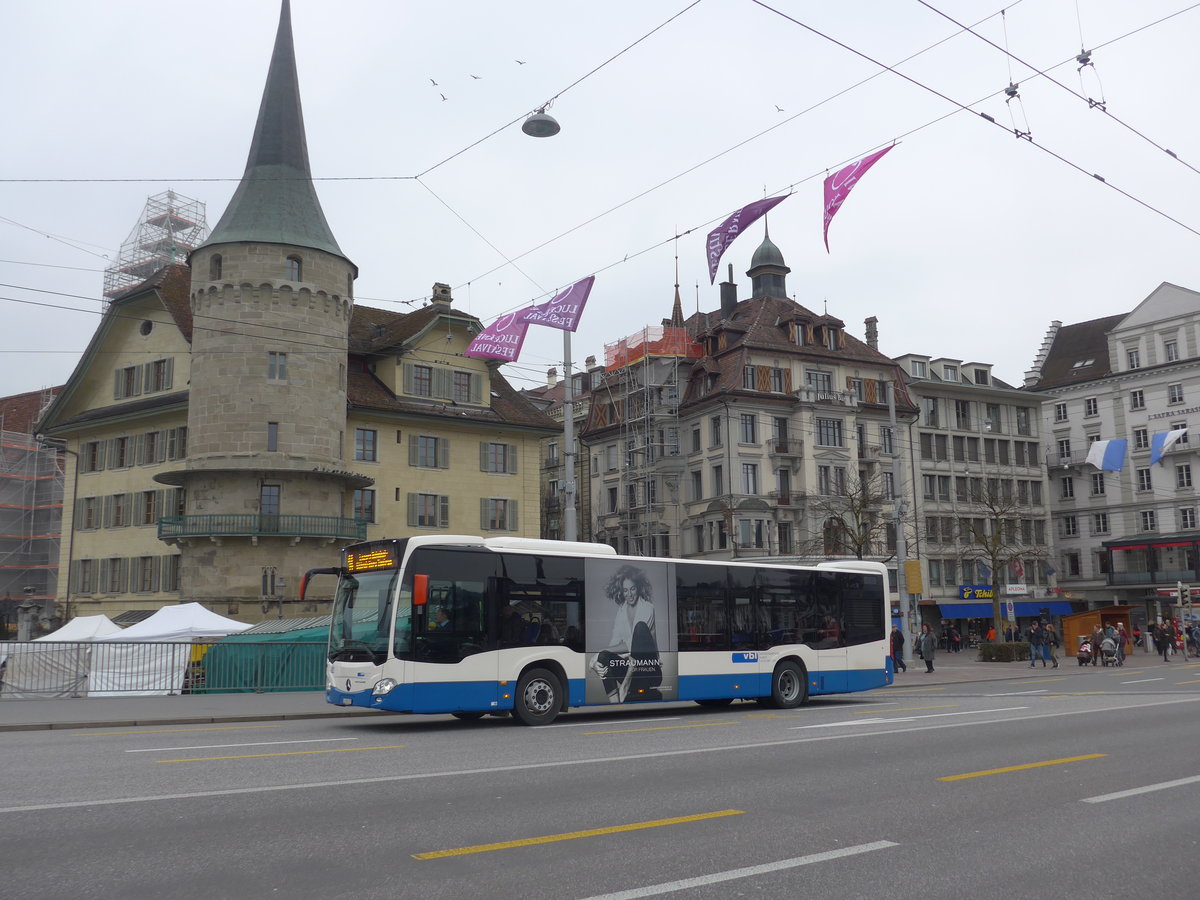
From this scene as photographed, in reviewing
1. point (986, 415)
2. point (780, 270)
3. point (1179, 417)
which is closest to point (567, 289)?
point (780, 270)

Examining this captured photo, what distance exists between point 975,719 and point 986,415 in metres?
58.8

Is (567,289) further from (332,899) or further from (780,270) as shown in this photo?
(780,270)

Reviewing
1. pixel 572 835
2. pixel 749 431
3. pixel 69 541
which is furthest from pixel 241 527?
pixel 572 835

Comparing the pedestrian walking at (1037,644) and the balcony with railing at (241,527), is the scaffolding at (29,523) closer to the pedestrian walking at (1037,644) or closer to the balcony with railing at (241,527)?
the balcony with railing at (241,527)

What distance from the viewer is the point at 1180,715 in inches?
713

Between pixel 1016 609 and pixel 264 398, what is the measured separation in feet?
161

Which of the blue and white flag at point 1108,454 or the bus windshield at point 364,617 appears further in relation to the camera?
the blue and white flag at point 1108,454

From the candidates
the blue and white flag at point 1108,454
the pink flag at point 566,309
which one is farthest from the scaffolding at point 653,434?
the pink flag at point 566,309

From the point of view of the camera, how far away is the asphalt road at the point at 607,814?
662cm

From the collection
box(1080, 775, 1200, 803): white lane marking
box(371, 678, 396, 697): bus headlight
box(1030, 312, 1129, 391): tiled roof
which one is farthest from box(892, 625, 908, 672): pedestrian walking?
box(1030, 312, 1129, 391): tiled roof

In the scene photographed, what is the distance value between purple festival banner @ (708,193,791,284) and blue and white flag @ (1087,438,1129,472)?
54.1m

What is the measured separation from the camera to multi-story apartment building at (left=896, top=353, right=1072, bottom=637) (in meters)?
66.3

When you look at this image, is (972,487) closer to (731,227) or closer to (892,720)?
(731,227)

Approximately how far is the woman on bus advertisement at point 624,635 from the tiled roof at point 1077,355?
6503 centimetres
